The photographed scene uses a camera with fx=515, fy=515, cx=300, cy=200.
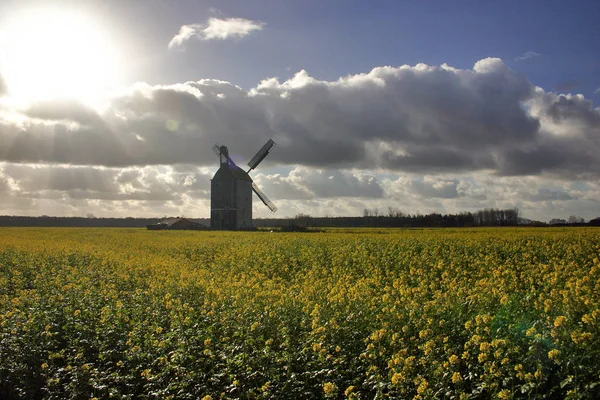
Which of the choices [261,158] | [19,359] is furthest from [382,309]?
[261,158]

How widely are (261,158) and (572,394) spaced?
72842mm

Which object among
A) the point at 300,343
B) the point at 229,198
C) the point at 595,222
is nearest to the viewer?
the point at 300,343

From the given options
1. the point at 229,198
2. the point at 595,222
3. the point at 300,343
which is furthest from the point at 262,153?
the point at 300,343

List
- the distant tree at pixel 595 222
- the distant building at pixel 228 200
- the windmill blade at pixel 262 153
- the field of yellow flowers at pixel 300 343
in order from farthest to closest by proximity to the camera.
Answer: the windmill blade at pixel 262 153 < the distant building at pixel 228 200 < the distant tree at pixel 595 222 < the field of yellow flowers at pixel 300 343

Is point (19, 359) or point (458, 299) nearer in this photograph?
point (458, 299)

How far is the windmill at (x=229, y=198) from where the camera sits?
6994cm

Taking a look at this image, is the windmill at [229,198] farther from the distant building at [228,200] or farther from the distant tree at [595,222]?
the distant tree at [595,222]

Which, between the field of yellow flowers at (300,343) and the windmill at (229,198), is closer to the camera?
the field of yellow flowers at (300,343)

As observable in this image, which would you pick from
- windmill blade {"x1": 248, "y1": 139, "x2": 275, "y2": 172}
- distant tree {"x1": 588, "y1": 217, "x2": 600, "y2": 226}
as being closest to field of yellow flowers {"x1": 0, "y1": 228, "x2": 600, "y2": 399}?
distant tree {"x1": 588, "y1": 217, "x2": 600, "y2": 226}

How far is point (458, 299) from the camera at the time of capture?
31.8ft

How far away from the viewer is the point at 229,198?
69.8 metres

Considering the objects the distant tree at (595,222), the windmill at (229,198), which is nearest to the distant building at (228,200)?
the windmill at (229,198)

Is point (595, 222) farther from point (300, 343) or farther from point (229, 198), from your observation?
point (300, 343)

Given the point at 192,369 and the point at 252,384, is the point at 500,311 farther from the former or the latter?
the point at 192,369
